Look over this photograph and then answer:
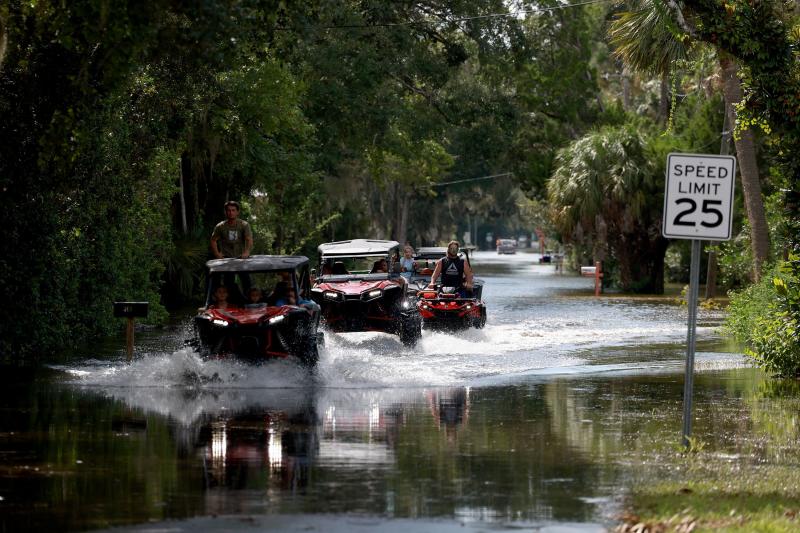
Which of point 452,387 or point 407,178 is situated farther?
point 407,178

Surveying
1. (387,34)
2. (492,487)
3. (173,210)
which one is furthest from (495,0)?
(492,487)

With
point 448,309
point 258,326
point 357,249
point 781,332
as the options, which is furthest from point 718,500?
point 448,309

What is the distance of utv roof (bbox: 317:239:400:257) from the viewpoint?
25.0 metres

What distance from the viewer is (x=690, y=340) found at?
12281 mm

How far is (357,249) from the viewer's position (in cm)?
2528

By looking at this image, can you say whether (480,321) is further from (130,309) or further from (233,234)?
(130,309)

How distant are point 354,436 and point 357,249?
40.7 feet

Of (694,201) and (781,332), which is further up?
(694,201)

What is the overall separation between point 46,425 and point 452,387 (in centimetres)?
605

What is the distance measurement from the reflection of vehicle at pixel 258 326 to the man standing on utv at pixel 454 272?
9.21 meters

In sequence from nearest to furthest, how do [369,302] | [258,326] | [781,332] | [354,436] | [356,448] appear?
[356,448]
[354,436]
[258,326]
[781,332]
[369,302]

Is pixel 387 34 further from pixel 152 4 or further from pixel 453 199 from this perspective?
pixel 453 199

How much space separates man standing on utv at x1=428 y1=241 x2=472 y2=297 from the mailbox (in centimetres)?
863

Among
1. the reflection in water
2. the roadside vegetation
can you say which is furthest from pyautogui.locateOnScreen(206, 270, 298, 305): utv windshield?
the roadside vegetation
